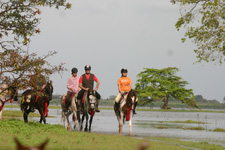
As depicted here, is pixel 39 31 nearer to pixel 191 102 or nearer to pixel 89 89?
pixel 89 89

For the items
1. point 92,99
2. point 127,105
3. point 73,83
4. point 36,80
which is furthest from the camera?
point 73,83

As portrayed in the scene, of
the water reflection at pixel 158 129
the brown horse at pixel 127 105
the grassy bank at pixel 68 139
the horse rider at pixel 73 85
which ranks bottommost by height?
the water reflection at pixel 158 129

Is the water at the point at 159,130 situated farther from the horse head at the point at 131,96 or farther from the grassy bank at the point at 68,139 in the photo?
the grassy bank at the point at 68,139

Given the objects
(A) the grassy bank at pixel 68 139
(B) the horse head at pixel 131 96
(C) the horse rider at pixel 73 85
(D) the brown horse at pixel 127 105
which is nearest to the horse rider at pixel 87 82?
(C) the horse rider at pixel 73 85

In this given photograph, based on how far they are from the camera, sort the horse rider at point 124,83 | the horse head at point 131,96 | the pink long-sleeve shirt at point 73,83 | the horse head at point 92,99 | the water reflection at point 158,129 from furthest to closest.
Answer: the water reflection at point 158,129 < the pink long-sleeve shirt at point 73,83 < the horse head at point 92,99 < the horse rider at point 124,83 < the horse head at point 131,96

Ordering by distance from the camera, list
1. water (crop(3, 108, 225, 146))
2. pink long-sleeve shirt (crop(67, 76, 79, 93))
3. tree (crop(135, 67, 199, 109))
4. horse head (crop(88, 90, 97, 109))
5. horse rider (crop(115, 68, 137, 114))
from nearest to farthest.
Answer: horse rider (crop(115, 68, 137, 114)) < horse head (crop(88, 90, 97, 109)) < pink long-sleeve shirt (crop(67, 76, 79, 93)) < water (crop(3, 108, 225, 146)) < tree (crop(135, 67, 199, 109))

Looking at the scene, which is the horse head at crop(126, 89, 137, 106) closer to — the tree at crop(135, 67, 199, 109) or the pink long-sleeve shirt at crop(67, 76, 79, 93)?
the pink long-sleeve shirt at crop(67, 76, 79, 93)

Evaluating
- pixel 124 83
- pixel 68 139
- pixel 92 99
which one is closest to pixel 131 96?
pixel 124 83

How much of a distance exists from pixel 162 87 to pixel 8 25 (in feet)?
291

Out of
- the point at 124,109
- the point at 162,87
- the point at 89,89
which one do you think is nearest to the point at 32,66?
the point at 89,89

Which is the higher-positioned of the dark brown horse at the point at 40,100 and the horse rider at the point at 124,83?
the horse rider at the point at 124,83

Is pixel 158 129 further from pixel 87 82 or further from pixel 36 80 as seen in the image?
pixel 36 80

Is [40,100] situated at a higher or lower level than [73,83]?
lower

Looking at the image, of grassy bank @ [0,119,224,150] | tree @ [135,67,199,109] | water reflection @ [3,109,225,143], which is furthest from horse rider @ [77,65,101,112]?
tree @ [135,67,199,109]
